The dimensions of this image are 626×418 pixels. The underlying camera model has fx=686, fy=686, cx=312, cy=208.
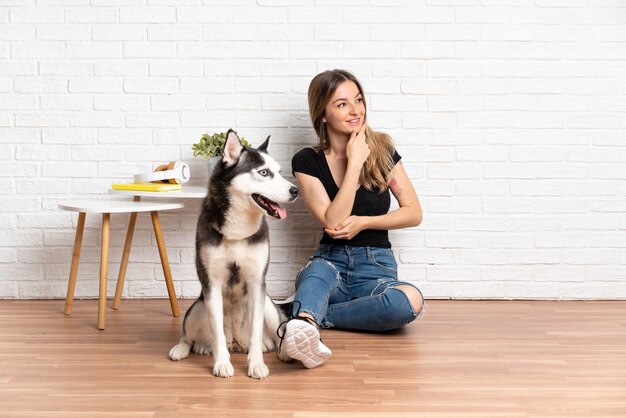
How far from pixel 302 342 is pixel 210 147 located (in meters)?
1.26

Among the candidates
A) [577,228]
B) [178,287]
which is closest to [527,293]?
Answer: [577,228]

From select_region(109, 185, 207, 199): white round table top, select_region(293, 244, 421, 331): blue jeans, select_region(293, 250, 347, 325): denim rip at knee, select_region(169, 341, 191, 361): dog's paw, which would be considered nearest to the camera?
select_region(169, 341, 191, 361): dog's paw

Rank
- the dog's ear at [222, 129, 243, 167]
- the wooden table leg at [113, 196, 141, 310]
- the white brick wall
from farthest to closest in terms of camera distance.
Answer: the white brick wall → the wooden table leg at [113, 196, 141, 310] → the dog's ear at [222, 129, 243, 167]

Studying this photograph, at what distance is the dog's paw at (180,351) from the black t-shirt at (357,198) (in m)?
0.85

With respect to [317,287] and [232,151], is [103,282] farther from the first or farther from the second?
[232,151]

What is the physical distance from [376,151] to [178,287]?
1.26 metres

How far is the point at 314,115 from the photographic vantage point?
3158mm

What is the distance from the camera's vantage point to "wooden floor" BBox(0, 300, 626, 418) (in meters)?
1.97

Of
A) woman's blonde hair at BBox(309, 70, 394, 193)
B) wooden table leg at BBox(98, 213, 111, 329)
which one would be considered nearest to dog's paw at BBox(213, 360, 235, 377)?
wooden table leg at BBox(98, 213, 111, 329)

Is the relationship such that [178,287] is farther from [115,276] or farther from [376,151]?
[376,151]

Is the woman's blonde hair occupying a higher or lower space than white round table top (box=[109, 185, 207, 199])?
higher

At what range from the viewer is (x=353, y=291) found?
295cm

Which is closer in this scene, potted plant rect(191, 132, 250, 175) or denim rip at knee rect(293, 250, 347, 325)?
denim rip at knee rect(293, 250, 347, 325)

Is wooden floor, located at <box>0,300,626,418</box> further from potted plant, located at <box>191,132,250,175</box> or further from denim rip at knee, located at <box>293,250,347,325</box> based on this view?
potted plant, located at <box>191,132,250,175</box>
